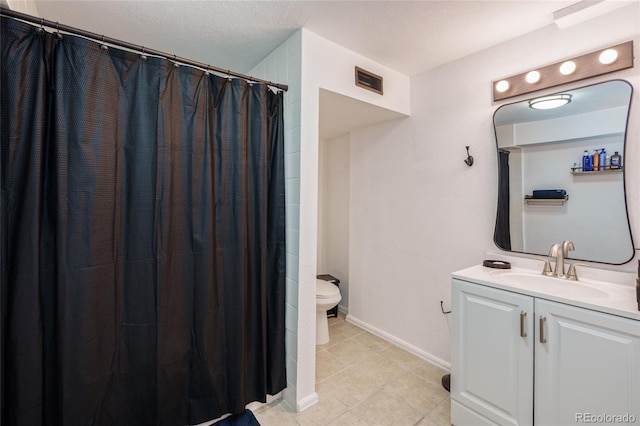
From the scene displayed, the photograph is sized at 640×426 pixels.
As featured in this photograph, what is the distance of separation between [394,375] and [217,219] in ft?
5.68

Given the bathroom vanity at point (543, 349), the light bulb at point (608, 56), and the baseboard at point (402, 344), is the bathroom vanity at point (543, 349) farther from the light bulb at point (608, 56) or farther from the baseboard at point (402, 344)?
the light bulb at point (608, 56)

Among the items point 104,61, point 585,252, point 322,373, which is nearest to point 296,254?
point 322,373

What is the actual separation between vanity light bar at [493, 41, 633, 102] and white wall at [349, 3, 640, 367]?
4cm

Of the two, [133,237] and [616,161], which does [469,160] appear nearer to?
[616,161]

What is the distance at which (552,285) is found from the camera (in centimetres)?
156

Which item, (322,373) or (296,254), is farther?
(322,373)

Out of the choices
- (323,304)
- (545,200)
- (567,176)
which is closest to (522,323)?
(545,200)

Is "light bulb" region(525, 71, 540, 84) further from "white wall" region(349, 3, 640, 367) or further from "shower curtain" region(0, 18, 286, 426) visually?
"shower curtain" region(0, 18, 286, 426)

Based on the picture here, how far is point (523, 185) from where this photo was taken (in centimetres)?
177

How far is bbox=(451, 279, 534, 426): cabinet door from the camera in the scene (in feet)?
4.47

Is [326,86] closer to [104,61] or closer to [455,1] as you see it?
[455,1]

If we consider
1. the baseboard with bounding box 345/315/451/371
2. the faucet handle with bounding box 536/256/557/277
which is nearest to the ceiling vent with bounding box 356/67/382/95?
the faucet handle with bounding box 536/256/557/277

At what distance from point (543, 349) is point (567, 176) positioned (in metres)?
0.98

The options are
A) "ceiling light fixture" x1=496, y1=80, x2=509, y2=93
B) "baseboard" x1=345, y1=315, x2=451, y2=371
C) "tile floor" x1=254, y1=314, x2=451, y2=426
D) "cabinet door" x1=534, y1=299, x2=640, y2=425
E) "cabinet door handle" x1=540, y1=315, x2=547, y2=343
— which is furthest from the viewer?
"baseboard" x1=345, y1=315, x2=451, y2=371
